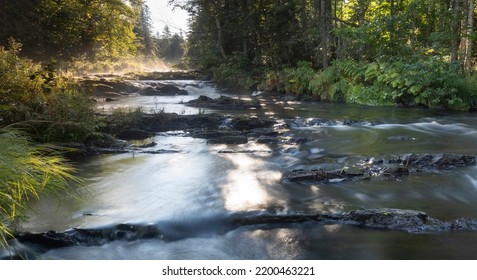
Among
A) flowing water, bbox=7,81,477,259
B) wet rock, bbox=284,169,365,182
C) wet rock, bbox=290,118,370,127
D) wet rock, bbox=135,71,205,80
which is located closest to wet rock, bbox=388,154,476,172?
flowing water, bbox=7,81,477,259

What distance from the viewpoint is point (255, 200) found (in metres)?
5.27

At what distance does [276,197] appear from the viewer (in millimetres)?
5359

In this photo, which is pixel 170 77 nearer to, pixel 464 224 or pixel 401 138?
pixel 401 138

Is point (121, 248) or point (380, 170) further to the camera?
point (380, 170)

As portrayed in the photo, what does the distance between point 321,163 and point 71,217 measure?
438 cm

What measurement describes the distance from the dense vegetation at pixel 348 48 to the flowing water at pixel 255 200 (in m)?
5.52

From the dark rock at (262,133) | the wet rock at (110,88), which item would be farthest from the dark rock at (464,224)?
the wet rock at (110,88)

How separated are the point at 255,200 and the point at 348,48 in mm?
16325

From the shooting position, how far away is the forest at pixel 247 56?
7.15 m

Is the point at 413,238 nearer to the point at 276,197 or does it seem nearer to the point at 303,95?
the point at 276,197

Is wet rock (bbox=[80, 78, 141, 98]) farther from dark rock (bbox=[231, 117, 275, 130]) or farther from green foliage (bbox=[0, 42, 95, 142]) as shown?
green foliage (bbox=[0, 42, 95, 142])

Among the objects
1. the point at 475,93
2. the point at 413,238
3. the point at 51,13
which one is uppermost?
the point at 51,13

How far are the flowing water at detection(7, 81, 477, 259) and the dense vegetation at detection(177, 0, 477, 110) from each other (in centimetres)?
552

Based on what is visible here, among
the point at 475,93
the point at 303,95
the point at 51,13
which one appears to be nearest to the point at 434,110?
the point at 475,93
